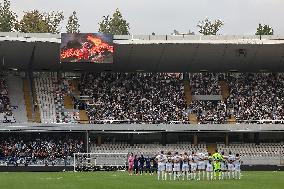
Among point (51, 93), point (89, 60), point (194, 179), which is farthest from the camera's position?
point (51, 93)

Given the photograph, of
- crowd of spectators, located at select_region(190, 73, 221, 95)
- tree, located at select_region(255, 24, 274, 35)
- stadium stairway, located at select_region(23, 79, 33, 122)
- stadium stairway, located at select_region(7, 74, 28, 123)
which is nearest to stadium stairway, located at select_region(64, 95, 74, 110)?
stadium stairway, located at select_region(23, 79, 33, 122)

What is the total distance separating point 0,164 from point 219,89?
23.1 metres

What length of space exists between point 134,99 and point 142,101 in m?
0.81

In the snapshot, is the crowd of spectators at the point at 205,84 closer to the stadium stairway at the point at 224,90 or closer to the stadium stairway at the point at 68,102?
the stadium stairway at the point at 224,90

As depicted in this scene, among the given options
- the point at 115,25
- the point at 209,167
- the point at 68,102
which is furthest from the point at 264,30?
the point at 209,167

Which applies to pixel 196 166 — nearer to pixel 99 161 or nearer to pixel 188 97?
pixel 99 161

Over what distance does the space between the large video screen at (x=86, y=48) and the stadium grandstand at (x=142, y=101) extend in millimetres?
851

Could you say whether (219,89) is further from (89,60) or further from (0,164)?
(0,164)

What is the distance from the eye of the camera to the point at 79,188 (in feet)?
103

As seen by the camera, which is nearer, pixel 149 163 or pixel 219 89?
pixel 149 163

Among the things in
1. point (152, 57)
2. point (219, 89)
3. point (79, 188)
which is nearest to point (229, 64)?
point (219, 89)

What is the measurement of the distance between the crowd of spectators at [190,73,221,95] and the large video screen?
36.9 ft

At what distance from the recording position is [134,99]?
208ft

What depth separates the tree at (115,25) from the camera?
9819 cm
